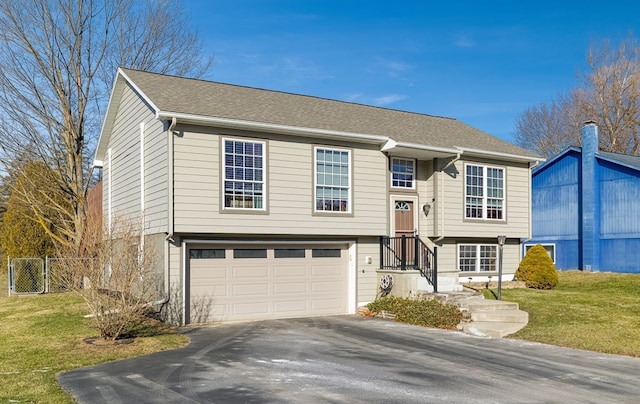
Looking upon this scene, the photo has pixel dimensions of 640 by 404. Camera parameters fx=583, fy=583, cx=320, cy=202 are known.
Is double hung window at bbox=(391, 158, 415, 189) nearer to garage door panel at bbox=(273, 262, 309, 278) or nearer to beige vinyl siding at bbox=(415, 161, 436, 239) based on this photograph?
beige vinyl siding at bbox=(415, 161, 436, 239)

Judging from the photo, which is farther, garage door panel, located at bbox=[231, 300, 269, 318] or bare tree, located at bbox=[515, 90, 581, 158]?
bare tree, located at bbox=[515, 90, 581, 158]

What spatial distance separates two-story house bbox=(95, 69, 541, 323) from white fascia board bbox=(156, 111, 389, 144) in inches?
1.3

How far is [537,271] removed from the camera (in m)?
19.4

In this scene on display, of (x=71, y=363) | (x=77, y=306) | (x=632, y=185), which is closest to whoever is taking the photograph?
(x=71, y=363)

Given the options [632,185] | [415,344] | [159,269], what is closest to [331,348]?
[415,344]

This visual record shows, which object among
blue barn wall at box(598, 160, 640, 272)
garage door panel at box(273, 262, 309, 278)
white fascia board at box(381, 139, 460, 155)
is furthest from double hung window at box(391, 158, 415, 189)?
blue barn wall at box(598, 160, 640, 272)

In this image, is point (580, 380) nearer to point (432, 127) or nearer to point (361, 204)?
point (361, 204)

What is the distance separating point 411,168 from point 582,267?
11.5 metres

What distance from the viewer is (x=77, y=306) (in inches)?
653

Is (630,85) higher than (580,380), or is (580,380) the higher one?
(630,85)

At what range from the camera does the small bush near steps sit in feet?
47.2

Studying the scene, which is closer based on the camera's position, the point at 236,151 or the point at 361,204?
the point at 236,151

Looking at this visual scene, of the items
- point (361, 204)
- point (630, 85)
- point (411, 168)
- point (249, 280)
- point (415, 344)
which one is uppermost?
point (630, 85)

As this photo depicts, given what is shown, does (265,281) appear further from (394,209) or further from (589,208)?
(589,208)
